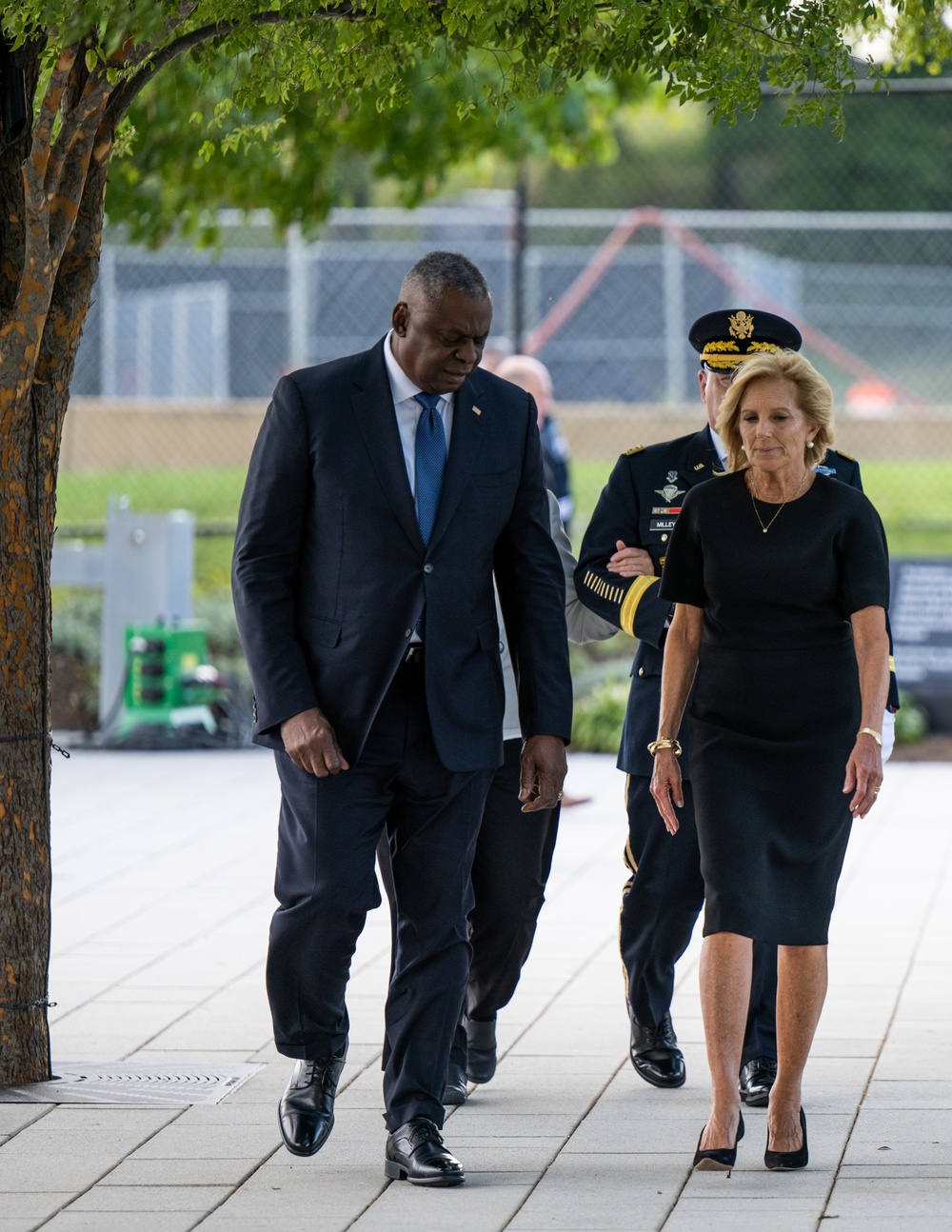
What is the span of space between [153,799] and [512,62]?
6.39 meters

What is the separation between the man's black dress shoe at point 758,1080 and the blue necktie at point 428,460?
1606mm

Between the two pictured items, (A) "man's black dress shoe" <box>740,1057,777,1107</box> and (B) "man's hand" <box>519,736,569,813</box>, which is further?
(A) "man's black dress shoe" <box>740,1057,777,1107</box>

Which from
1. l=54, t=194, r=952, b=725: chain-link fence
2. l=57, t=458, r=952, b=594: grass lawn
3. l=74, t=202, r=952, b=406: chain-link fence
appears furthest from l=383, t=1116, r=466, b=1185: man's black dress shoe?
l=57, t=458, r=952, b=594: grass lawn

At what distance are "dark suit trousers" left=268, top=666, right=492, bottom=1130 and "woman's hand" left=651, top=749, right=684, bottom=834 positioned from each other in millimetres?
423

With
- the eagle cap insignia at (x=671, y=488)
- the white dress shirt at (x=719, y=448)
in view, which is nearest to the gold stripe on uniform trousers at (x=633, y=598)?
the eagle cap insignia at (x=671, y=488)

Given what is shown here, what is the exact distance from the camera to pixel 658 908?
5.11 m

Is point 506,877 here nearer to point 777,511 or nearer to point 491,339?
point 777,511

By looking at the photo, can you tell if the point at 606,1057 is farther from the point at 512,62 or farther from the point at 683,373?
the point at 683,373

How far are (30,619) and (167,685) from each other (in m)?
7.02

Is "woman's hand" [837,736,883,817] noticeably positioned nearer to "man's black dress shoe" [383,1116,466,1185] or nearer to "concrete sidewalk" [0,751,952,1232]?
"concrete sidewalk" [0,751,952,1232]

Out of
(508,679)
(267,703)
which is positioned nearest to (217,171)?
(508,679)

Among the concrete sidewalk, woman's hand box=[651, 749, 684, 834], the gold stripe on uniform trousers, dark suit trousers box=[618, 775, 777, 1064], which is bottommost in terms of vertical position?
the concrete sidewalk

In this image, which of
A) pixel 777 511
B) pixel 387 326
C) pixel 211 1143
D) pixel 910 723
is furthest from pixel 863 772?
pixel 387 326

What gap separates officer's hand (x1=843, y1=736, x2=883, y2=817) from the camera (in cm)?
418
